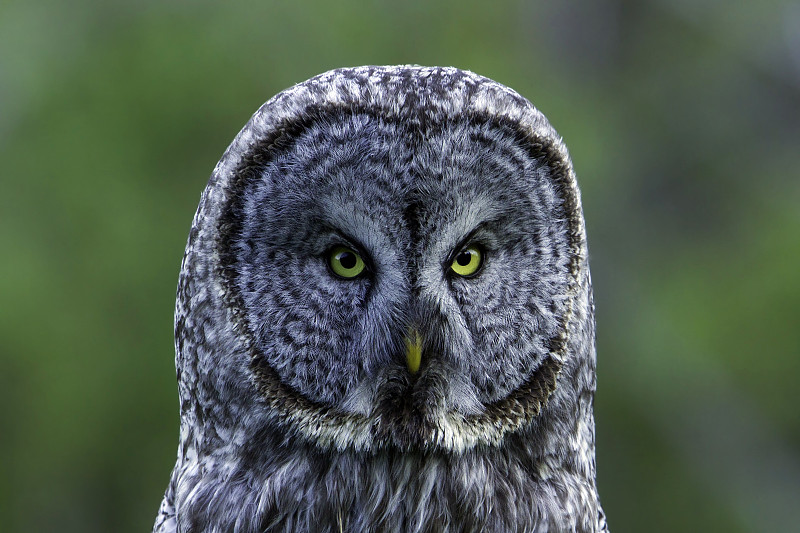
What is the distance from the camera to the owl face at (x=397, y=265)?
1.48 m

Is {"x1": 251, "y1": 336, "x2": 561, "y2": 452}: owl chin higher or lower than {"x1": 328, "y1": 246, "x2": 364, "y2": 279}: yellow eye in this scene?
lower

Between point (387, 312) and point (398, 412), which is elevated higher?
point (387, 312)

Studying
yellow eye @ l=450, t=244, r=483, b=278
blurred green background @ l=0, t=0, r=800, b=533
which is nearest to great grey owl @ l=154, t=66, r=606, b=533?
yellow eye @ l=450, t=244, r=483, b=278

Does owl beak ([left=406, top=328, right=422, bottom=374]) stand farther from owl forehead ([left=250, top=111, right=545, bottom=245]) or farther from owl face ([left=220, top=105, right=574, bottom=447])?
owl forehead ([left=250, top=111, right=545, bottom=245])

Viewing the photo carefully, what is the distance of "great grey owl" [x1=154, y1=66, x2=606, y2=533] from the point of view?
4.91ft

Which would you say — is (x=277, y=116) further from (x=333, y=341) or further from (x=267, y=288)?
(x=333, y=341)

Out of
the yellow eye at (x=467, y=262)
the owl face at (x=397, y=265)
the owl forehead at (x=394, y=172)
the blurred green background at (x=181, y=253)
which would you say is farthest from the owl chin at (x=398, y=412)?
the blurred green background at (x=181, y=253)

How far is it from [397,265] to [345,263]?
100 mm

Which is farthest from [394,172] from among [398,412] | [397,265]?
[398,412]

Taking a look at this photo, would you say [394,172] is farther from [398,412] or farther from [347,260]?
[398,412]

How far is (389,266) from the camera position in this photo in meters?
1.50

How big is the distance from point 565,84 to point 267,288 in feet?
23.7

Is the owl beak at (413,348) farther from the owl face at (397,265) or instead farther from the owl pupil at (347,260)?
the owl pupil at (347,260)

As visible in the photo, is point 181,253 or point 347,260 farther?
point 181,253
